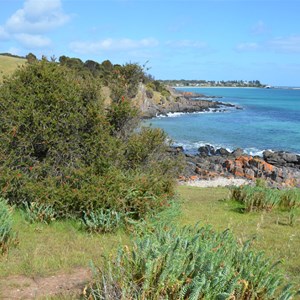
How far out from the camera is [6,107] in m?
8.81

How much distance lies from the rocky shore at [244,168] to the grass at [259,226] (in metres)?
13.5

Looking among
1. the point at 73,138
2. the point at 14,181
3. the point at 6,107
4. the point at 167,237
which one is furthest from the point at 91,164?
the point at 167,237

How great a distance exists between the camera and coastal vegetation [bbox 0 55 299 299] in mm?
4695

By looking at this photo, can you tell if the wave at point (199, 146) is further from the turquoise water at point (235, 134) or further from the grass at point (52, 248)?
the grass at point (52, 248)

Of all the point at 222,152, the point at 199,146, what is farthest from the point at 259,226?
the point at 199,146

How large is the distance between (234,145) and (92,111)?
36098mm

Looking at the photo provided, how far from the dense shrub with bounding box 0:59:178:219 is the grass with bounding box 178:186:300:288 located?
1363 mm

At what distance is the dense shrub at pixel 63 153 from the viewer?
811cm

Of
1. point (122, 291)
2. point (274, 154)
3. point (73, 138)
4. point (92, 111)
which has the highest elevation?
point (92, 111)

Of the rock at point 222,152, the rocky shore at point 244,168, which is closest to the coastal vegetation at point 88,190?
the rocky shore at point 244,168

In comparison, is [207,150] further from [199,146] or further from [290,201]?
[290,201]

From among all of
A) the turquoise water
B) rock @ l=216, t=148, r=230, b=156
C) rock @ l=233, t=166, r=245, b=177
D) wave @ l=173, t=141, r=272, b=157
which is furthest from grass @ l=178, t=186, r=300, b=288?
wave @ l=173, t=141, r=272, b=157

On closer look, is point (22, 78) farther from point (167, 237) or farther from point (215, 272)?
point (215, 272)

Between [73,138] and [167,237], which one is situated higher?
[73,138]
